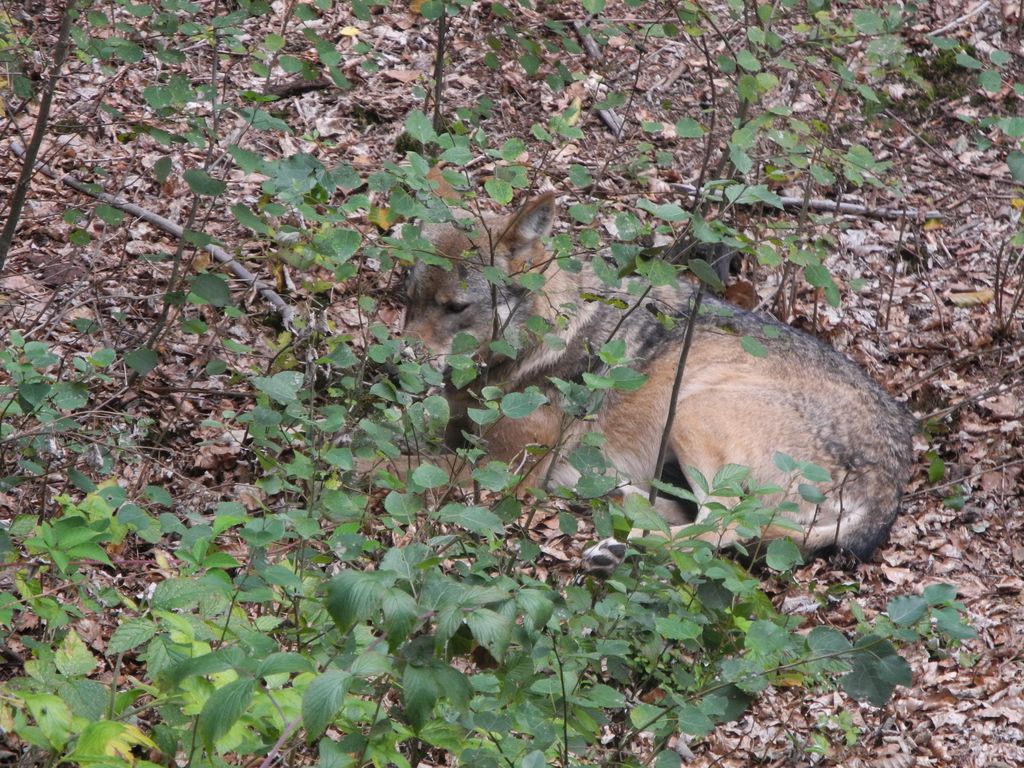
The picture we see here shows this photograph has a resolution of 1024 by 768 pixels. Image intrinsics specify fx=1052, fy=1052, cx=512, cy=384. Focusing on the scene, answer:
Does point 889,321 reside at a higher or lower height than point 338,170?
lower

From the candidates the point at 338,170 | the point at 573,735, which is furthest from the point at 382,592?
the point at 338,170

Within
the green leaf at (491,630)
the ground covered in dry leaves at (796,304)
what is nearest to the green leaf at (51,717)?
the green leaf at (491,630)

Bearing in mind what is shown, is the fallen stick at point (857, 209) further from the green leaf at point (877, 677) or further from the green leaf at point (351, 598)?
the green leaf at point (351, 598)

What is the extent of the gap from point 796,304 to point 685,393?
1706 millimetres

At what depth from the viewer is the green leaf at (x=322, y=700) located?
2.07 meters

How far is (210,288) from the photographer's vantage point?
160 inches

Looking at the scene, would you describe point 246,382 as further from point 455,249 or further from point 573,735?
point 573,735

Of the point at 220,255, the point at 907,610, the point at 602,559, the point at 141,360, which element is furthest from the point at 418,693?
the point at 220,255

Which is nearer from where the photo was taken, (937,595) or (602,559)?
(937,595)

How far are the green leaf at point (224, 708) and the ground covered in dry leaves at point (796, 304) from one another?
154cm

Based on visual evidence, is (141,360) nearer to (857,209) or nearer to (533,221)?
(533,221)

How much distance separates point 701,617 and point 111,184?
17.2 feet

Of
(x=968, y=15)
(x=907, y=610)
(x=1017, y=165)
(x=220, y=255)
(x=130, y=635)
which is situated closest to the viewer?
(x=130, y=635)

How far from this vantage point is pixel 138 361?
4.17m
